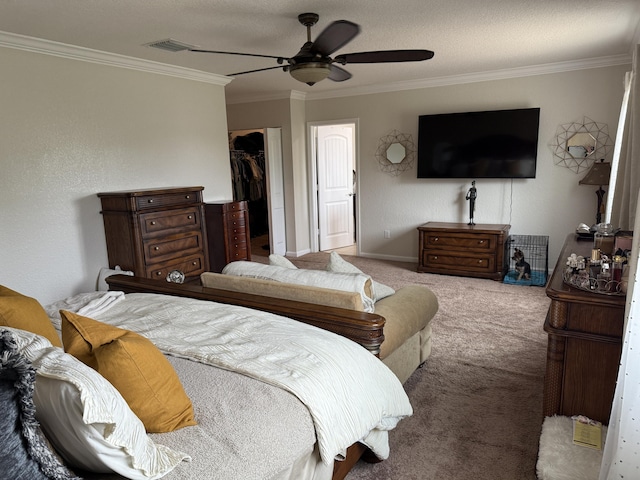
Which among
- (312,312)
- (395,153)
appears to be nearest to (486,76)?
(395,153)

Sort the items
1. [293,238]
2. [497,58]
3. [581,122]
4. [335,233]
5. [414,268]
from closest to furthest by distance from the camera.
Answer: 1. [497,58]
2. [581,122]
3. [414,268]
4. [293,238]
5. [335,233]

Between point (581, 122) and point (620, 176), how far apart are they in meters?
1.41

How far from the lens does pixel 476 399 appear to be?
2656 mm

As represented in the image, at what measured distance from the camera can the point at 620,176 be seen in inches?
152

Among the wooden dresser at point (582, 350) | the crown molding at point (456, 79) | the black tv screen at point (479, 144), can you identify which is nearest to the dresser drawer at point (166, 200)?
the crown molding at point (456, 79)

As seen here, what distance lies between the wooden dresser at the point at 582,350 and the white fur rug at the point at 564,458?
11 cm

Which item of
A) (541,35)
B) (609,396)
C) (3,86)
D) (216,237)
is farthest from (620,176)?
(3,86)

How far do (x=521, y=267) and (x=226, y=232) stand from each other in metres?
3.42

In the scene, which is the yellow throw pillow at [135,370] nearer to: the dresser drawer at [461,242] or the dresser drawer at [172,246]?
the dresser drawer at [172,246]

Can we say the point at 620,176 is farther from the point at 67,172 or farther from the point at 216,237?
the point at 67,172

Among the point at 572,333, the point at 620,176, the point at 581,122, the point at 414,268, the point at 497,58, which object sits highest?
the point at 497,58

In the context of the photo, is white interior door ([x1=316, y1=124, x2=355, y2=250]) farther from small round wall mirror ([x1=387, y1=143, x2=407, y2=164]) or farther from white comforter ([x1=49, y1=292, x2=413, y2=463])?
white comforter ([x1=49, y1=292, x2=413, y2=463])

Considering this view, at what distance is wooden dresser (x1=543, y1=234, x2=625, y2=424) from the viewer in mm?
1860

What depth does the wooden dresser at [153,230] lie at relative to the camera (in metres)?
4.04
